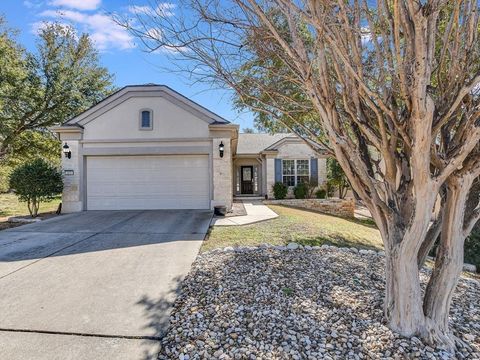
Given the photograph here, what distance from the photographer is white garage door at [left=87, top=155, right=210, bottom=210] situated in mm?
12391

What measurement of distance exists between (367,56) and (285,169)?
13.9 metres

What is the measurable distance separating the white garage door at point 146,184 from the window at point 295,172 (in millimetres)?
7712

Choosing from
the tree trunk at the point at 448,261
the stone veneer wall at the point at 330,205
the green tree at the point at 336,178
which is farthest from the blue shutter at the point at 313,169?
the tree trunk at the point at 448,261

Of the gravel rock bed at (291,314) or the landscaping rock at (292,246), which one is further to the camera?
the landscaping rock at (292,246)

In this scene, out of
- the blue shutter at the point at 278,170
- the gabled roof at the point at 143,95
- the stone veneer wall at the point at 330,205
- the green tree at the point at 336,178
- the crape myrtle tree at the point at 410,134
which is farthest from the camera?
the blue shutter at the point at 278,170

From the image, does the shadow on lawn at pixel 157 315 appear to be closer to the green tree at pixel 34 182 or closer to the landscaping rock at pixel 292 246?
the landscaping rock at pixel 292 246

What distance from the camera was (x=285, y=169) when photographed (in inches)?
736

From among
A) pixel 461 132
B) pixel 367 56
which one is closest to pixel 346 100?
pixel 461 132

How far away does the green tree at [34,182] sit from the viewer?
1057 cm

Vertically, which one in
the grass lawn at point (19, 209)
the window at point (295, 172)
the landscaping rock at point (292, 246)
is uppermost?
the window at point (295, 172)

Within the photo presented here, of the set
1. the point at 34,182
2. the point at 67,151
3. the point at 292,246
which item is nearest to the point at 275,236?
the point at 292,246

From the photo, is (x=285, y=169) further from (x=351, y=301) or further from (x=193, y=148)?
(x=351, y=301)

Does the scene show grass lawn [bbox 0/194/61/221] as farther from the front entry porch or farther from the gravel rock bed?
the gravel rock bed

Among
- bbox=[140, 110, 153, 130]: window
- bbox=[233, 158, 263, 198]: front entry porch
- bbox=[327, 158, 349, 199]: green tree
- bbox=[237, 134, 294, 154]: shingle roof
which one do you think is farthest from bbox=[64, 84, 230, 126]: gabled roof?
bbox=[327, 158, 349, 199]: green tree
